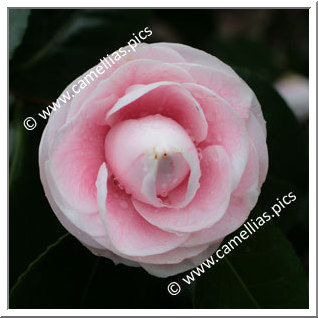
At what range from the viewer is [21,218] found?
40.3 inches

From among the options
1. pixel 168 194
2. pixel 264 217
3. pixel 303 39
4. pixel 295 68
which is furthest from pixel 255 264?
pixel 303 39

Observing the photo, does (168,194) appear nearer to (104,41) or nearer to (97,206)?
(97,206)

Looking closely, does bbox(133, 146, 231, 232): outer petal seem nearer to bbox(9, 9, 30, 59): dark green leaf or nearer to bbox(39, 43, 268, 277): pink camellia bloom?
bbox(39, 43, 268, 277): pink camellia bloom

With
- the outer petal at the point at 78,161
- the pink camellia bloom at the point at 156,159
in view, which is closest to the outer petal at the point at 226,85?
the pink camellia bloom at the point at 156,159

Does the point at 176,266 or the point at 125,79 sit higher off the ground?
the point at 125,79

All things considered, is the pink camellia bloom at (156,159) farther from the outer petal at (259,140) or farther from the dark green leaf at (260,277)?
the dark green leaf at (260,277)

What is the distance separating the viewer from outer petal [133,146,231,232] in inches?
27.8

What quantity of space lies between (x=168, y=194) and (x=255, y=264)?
0.81 feet

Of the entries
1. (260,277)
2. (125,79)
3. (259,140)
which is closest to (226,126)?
(259,140)

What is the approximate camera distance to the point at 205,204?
2.38 feet

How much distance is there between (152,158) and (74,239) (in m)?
0.26

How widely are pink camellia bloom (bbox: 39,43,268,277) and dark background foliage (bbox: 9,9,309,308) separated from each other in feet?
0.59

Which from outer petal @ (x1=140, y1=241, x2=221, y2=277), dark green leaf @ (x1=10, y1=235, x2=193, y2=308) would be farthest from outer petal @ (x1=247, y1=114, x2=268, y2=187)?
dark green leaf @ (x1=10, y1=235, x2=193, y2=308)

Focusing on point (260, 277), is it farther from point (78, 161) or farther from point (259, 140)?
point (78, 161)
